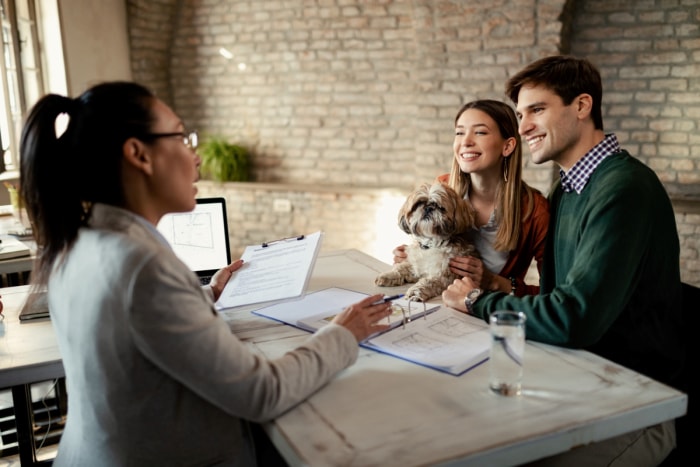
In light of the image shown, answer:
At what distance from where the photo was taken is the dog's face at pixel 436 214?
215 cm

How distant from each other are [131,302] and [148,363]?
0.13m

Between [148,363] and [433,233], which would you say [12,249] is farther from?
[148,363]

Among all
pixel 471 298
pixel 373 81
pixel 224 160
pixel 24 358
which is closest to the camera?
pixel 24 358

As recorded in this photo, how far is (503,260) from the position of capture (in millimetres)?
2291

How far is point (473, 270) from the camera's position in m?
2.12

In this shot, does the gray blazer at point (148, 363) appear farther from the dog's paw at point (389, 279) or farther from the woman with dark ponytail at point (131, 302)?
the dog's paw at point (389, 279)

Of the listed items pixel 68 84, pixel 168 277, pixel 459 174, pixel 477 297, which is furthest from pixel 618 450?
pixel 68 84

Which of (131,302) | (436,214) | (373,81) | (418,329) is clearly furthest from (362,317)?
(373,81)

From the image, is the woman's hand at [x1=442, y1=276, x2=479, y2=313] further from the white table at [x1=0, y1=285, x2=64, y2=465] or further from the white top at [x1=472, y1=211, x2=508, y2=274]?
the white table at [x1=0, y1=285, x2=64, y2=465]

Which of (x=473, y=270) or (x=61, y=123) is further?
(x=473, y=270)

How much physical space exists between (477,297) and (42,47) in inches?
217

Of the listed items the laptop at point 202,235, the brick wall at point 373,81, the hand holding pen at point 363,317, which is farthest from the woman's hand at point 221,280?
the brick wall at point 373,81

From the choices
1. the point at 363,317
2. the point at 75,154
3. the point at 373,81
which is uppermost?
the point at 373,81

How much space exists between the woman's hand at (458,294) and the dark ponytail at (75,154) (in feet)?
3.35
